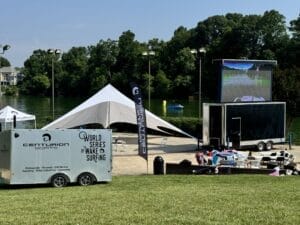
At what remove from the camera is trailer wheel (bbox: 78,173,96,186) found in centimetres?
1686

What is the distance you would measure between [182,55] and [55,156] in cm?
10744

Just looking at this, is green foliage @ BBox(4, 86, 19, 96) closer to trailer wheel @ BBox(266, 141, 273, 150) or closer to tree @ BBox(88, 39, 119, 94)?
tree @ BBox(88, 39, 119, 94)

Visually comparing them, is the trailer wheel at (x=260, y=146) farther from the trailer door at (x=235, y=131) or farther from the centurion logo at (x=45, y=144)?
the centurion logo at (x=45, y=144)

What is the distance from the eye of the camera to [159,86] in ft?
406

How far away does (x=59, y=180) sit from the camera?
16.7 meters

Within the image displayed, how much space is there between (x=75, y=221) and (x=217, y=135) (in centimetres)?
2190

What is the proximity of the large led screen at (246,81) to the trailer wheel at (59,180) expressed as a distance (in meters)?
14.3

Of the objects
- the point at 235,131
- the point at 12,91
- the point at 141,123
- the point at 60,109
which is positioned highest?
the point at 12,91

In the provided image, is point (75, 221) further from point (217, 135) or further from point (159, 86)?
point (159, 86)

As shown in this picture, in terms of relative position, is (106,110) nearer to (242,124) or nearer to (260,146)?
(242,124)

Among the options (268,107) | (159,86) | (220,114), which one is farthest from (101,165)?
(159,86)

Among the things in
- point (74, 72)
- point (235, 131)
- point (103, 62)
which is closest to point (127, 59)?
point (103, 62)

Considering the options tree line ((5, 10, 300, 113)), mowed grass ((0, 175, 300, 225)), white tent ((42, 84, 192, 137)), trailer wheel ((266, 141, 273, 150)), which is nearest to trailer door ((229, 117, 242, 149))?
trailer wheel ((266, 141, 273, 150))

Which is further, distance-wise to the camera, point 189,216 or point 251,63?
point 251,63
